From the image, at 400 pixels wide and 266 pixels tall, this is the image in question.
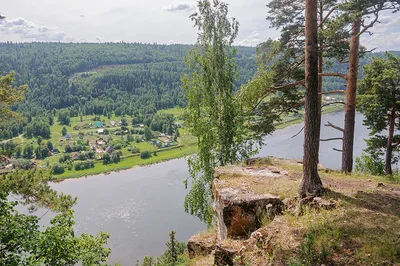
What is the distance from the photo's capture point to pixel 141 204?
113 ft

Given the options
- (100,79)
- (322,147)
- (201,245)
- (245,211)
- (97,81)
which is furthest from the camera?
(100,79)

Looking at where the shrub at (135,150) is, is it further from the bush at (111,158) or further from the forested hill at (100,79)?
the forested hill at (100,79)

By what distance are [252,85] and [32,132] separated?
258 ft

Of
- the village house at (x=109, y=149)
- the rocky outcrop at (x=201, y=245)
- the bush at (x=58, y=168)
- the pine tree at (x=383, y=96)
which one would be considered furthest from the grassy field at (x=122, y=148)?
the rocky outcrop at (x=201, y=245)

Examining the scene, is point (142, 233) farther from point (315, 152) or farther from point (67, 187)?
point (315, 152)

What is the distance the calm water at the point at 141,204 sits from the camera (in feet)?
89.1

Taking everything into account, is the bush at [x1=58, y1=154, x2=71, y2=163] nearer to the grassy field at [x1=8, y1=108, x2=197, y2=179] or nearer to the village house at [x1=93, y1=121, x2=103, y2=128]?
the grassy field at [x1=8, y1=108, x2=197, y2=179]

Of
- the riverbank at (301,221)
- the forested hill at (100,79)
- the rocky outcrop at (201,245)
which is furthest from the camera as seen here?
the forested hill at (100,79)

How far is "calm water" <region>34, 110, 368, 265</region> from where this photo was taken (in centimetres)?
2716

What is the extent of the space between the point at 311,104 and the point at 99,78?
137571mm

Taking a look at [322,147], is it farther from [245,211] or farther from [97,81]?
[97,81]

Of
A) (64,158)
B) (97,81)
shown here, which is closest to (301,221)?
(64,158)

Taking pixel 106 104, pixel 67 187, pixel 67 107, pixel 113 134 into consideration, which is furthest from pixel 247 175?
pixel 67 107

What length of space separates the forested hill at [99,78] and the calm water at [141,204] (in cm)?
4755
